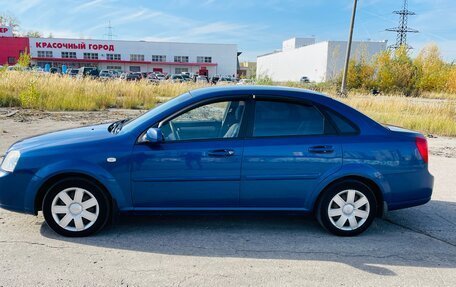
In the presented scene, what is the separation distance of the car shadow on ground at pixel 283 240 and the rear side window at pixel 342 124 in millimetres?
1221

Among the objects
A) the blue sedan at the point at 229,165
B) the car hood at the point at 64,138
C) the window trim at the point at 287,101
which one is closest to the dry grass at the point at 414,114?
the blue sedan at the point at 229,165

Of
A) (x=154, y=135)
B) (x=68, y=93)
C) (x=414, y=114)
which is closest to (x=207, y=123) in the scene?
(x=154, y=135)

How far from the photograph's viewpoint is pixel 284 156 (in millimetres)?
4188

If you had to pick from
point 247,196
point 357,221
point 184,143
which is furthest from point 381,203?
point 184,143

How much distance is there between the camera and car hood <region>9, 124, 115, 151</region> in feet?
13.6

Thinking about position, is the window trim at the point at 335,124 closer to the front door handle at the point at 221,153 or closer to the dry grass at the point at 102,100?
the front door handle at the point at 221,153

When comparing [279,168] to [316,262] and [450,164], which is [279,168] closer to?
[316,262]

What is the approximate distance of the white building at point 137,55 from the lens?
75625 millimetres

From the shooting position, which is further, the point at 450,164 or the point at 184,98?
the point at 450,164

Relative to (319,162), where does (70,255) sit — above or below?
below

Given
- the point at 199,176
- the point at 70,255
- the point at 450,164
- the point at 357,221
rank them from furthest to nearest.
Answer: the point at 450,164
the point at 357,221
the point at 199,176
the point at 70,255

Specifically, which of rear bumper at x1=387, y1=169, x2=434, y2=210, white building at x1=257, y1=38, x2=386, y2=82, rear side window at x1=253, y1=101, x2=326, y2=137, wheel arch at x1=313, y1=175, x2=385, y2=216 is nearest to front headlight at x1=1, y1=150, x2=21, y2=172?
rear side window at x1=253, y1=101, x2=326, y2=137

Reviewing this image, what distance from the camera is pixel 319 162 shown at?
13.9 ft

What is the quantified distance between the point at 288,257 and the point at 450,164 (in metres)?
6.44
